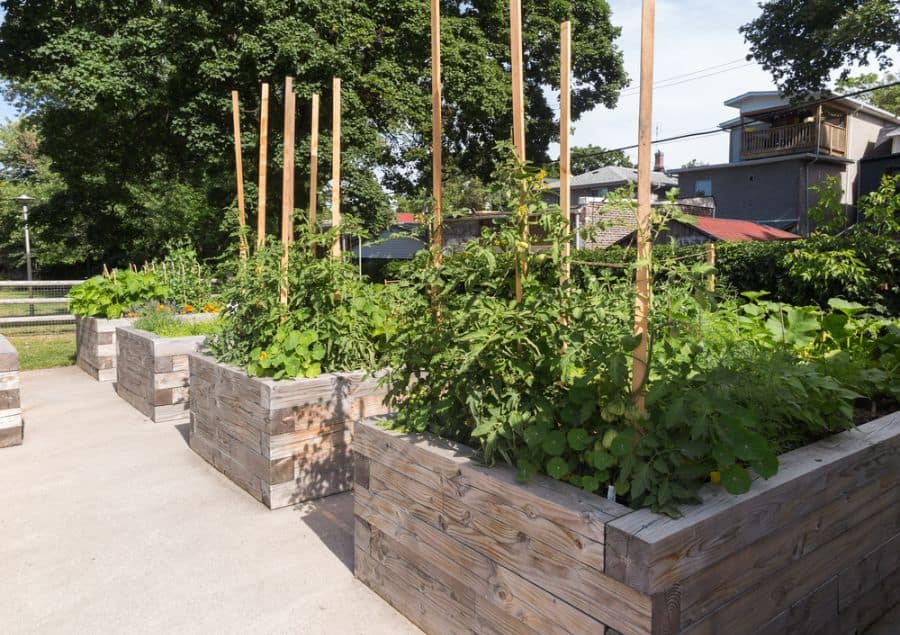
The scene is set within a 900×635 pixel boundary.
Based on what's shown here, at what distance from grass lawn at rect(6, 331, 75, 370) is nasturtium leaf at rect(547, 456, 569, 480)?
327 inches

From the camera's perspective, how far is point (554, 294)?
6.47 ft

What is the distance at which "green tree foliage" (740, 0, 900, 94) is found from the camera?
12234 mm

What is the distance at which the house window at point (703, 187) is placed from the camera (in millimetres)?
24422

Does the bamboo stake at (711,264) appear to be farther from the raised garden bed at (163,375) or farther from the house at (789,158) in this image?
the house at (789,158)

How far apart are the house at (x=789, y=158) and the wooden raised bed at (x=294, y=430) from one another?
21.1 meters

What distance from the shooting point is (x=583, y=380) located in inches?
72.2

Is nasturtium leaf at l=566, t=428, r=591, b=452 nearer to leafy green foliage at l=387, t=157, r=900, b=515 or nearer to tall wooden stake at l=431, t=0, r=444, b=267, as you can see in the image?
leafy green foliage at l=387, t=157, r=900, b=515

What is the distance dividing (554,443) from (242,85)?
1339cm

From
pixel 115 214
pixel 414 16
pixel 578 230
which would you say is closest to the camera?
pixel 578 230

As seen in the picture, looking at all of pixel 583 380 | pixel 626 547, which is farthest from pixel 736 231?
pixel 626 547

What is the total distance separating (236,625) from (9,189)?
34.0m

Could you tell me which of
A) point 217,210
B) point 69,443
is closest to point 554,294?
→ point 69,443

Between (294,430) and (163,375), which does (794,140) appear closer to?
(163,375)

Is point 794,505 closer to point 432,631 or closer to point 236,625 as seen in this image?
point 432,631
